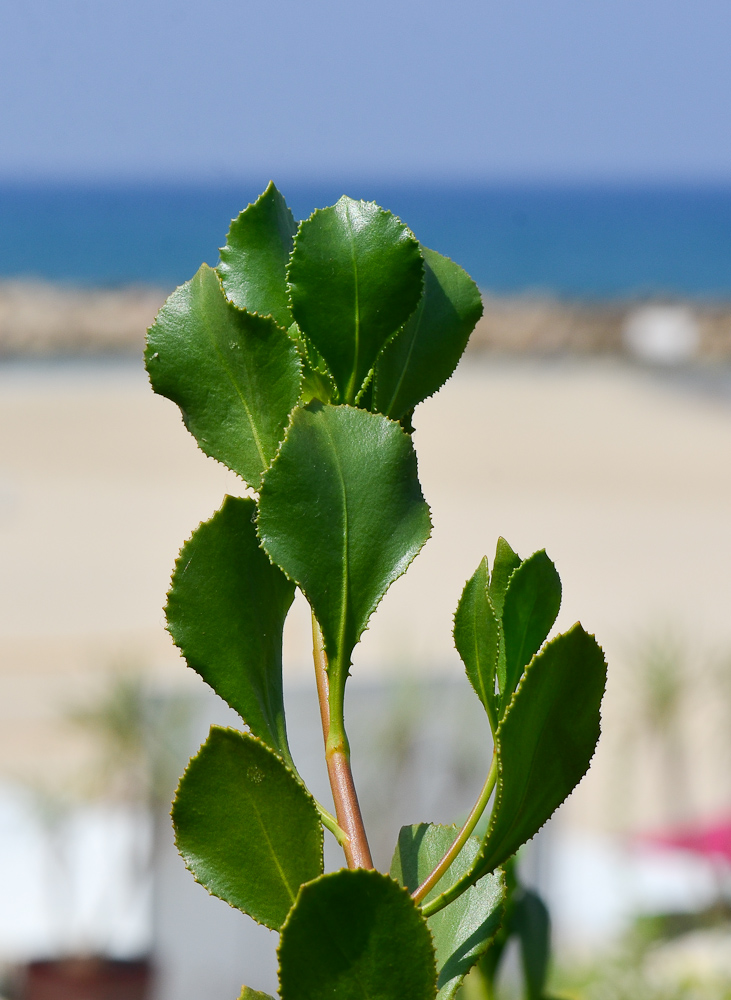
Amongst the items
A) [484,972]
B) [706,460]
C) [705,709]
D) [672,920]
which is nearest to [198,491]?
[706,460]

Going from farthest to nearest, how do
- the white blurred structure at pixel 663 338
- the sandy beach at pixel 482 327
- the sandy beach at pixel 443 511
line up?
the sandy beach at pixel 482 327 → the white blurred structure at pixel 663 338 → the sandy beach at pixel 443 511

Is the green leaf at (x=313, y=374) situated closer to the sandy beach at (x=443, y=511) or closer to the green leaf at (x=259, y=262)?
the green leaf at (x=259, y=262)

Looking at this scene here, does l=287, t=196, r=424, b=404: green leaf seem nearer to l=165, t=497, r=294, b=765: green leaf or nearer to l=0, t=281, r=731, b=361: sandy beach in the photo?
l=165, t=497, r=294, b=765: green leaf

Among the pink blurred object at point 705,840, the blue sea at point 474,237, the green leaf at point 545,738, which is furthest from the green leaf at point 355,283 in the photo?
the blue sea at point 474,237

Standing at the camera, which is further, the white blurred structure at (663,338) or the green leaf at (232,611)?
the white blurred structure at (663,338)

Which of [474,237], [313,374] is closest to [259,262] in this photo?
[313,374]

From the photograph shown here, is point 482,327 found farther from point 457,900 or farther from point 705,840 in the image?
point 457,900

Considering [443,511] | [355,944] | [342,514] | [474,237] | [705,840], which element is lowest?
[355,944]

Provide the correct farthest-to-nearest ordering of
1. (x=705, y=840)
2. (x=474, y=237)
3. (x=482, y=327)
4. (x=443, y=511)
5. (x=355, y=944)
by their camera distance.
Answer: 1. (x=474, y=237)
2. (x=482, y=327)
3. (x=443, y=511)
4. (x=705, y=840)
5. (x=355, y=944)
